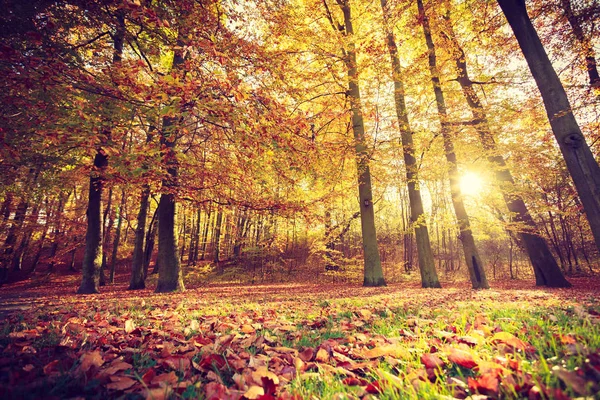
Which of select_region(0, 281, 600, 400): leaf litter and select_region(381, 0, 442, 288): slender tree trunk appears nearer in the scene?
select_region(0, 281, 600, 400): leaf litter

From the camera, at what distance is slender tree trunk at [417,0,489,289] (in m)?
9.20

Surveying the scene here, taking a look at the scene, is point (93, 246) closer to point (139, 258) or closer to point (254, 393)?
point (139, 258)

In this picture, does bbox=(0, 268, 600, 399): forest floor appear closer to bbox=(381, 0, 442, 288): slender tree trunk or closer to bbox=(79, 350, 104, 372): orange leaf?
bbox=(79, 350, 104, 372): orange leaf

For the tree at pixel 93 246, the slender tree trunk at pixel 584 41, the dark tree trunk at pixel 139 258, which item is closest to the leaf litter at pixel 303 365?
the slender tree trunk at pixel 584 41

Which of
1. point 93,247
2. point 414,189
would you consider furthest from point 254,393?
point 93,247

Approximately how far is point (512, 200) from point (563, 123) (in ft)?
28.6

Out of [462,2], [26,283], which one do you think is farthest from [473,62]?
[26,283]

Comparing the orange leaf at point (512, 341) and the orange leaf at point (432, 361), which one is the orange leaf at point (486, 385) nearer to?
the orange leaf at point (432, 361)

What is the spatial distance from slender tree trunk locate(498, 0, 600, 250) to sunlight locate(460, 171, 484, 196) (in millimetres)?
7497

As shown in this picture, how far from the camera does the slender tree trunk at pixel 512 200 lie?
399 inches

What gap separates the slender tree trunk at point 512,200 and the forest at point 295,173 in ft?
0.26

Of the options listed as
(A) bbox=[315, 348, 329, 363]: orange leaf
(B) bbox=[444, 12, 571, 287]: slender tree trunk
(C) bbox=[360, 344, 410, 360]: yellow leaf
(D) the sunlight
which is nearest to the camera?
(C) bbox=[360, 344, 410, 360]: yellow leaf

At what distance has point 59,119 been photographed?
514 cm

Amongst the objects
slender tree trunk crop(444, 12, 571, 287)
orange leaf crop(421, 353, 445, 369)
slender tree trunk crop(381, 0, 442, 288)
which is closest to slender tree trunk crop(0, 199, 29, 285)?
slender tree trunk crop(381, 0, 442, 288)
